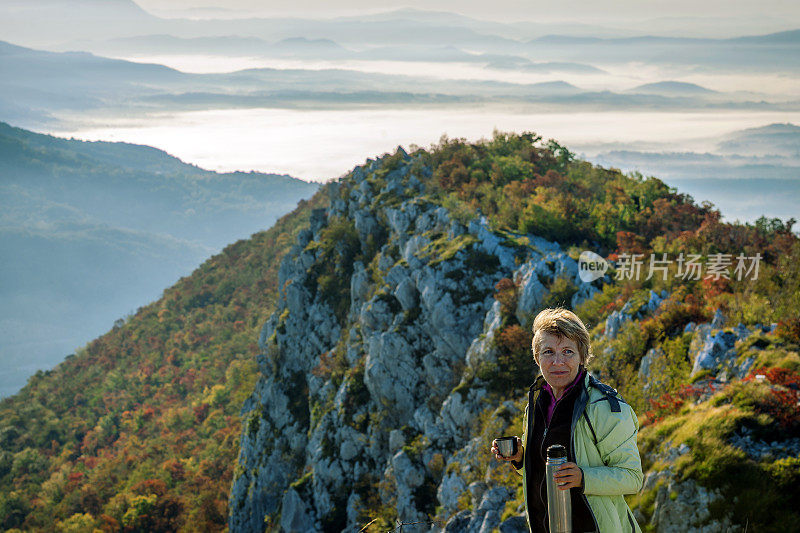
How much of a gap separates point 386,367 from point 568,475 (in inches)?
743

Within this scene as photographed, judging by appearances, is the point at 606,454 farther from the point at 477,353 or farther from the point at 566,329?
the point at 477,353

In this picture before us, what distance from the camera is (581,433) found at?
3590 mm

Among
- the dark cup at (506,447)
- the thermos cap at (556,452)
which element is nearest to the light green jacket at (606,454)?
the thermos cap at (556,452)

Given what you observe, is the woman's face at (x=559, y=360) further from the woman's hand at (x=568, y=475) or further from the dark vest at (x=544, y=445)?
the woman's hand at (x=568, y=475)

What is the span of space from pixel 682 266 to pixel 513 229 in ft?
26.7

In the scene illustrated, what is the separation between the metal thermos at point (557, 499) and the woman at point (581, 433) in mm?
46

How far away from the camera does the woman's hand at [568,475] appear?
130 inches

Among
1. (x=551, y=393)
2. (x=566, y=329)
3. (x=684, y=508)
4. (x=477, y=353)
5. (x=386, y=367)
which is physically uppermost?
(x=566, y=329)

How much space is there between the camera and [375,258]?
30391mm

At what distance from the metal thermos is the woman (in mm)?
46

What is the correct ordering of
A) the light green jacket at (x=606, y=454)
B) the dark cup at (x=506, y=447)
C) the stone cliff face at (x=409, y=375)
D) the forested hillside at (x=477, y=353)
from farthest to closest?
the stone cliff face at (x=409, y=375)
the forested hillside at (x=477, y=353)
the dark cup at (x=506, y=447)
the light green jacket at (x=606, y=454)

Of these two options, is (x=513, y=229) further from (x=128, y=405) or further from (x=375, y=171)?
(x=128, y=405)

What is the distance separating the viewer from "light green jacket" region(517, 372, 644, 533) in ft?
11.3

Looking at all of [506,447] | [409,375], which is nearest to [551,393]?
[506,447]
